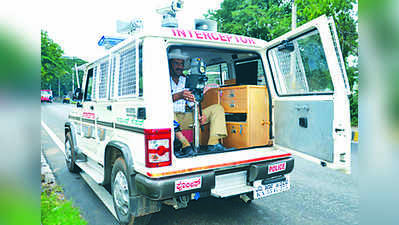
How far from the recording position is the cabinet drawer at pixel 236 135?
12.5ft

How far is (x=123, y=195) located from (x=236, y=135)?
5.68ft

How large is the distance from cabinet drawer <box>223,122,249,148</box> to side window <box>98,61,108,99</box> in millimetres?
1933

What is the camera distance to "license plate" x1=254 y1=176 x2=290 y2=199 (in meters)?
3.29

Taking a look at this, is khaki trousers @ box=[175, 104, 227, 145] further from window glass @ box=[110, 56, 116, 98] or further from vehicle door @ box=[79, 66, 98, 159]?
vehicle door @ box=[79, 66, 98, 159]

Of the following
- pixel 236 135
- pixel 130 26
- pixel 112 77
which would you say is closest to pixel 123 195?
pixel 112 77

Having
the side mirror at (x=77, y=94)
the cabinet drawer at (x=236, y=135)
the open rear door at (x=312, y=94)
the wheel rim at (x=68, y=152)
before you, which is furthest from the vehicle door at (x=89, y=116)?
Answer: the open rear door at (x=312, y=94)

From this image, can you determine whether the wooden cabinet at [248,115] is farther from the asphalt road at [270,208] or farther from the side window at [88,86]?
the side window at [88,86]

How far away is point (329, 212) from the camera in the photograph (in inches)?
149

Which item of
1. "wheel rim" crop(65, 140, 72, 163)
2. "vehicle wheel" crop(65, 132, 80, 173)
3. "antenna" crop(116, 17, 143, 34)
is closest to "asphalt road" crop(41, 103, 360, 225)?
"vehicle wheel" crop(65, 132, 80, 173)

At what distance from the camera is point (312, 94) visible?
10.7 ft

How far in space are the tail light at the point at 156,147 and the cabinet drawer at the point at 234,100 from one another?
4.49 feet
